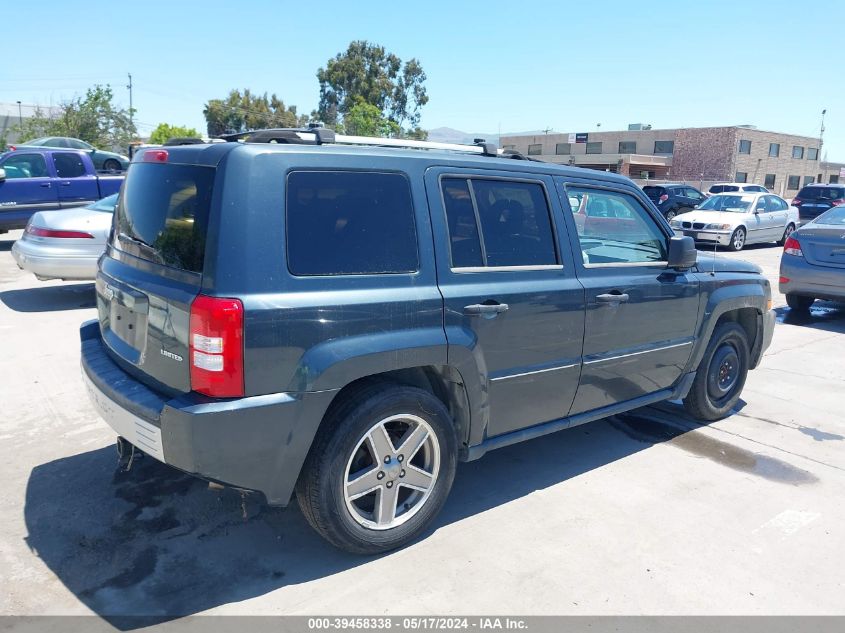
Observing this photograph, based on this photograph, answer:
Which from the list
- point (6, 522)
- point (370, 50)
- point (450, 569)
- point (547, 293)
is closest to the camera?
point (450, 569)

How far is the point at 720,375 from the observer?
539cm

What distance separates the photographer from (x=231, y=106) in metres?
63.0

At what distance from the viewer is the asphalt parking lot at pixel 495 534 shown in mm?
3045

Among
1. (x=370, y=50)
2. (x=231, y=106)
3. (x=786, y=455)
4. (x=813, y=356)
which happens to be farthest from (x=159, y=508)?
(x=231, y=106)

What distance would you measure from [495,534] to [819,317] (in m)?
8.57

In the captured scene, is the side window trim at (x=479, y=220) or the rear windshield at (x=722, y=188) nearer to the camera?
the side window trim at (x=479, y=220)

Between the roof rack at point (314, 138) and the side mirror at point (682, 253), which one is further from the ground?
the roof rack at point (314, 138)

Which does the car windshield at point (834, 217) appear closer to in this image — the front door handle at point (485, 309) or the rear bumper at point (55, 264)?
the front door handle at point (485, 309)

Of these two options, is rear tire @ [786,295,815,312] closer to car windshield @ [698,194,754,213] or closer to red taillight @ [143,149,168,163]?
red taillight @ [143,149,168,163]

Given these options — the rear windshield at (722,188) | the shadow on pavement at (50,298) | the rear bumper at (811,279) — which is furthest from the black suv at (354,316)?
the rear windshield at (722,188)

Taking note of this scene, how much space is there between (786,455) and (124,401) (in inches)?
171

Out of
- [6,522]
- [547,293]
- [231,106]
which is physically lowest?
[6,522]

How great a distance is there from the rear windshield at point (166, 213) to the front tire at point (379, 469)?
3.21ft

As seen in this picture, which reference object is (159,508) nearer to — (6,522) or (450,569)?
(6,522)
